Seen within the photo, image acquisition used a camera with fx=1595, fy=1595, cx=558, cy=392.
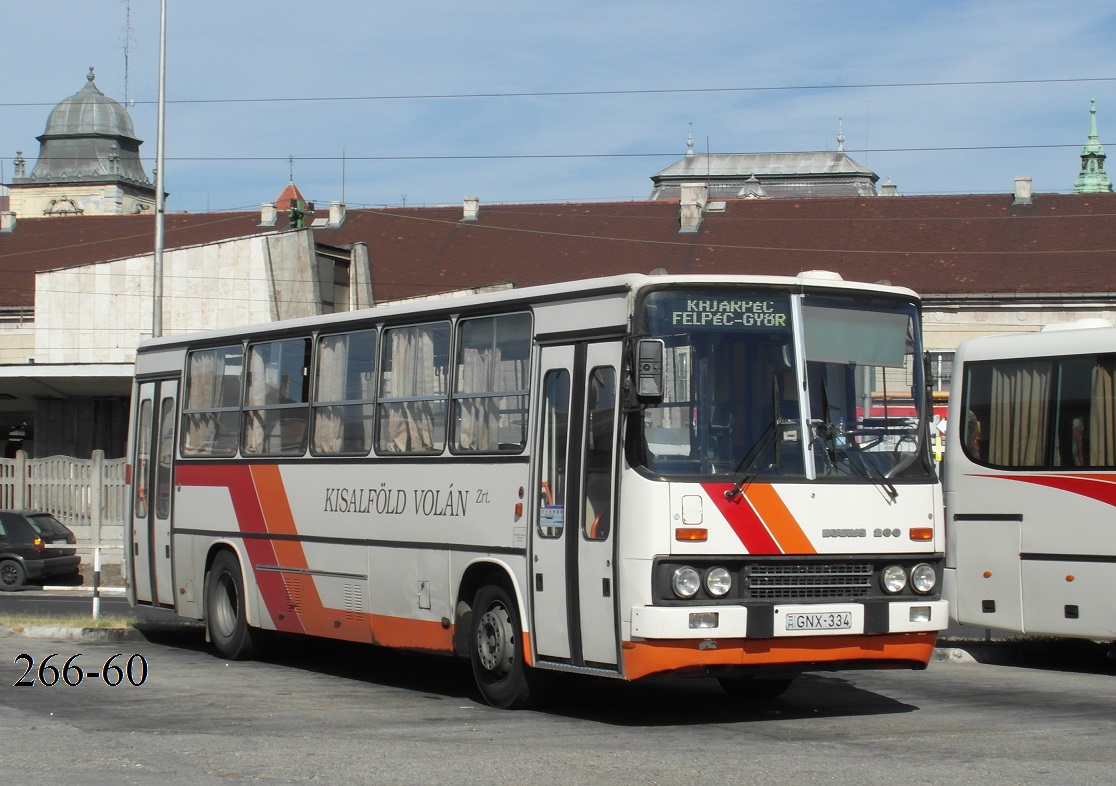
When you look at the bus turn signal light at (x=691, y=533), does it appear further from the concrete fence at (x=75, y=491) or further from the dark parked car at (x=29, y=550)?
the concrete fence at (x=75, y=491)

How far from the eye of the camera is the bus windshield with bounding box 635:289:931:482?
10227 mm

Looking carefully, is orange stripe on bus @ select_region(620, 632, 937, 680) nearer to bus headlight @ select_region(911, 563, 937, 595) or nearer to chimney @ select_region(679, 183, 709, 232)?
bus headlight @ select_region(911, 563, 937, 595)

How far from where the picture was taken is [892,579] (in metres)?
10.6

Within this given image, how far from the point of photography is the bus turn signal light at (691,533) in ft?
32.7

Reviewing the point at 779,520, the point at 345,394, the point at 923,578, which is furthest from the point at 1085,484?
the point at 345,394

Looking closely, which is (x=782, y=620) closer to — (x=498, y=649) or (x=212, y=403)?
(x=498, y=649)

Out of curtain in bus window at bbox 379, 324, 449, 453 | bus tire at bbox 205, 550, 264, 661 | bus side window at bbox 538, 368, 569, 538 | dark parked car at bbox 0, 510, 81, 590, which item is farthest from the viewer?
dark parked car at bbox 0, 510, 81, 590

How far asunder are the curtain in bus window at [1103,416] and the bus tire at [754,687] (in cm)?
419

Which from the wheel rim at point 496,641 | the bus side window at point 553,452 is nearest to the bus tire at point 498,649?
the wheel rim at point 496,641

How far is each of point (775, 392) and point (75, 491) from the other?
26.3 meters

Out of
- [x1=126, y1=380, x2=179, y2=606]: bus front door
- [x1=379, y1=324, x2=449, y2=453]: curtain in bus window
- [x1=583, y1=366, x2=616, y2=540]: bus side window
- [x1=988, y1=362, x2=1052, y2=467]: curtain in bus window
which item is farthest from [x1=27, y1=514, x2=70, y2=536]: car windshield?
[x1=583, y1=366, x2=616, y2=540]: bus side window

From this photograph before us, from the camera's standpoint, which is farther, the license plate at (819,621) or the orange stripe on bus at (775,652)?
the license plate at (819,621)

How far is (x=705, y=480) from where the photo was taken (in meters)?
10.1

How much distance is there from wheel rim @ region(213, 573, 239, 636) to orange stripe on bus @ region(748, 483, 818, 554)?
683cm
